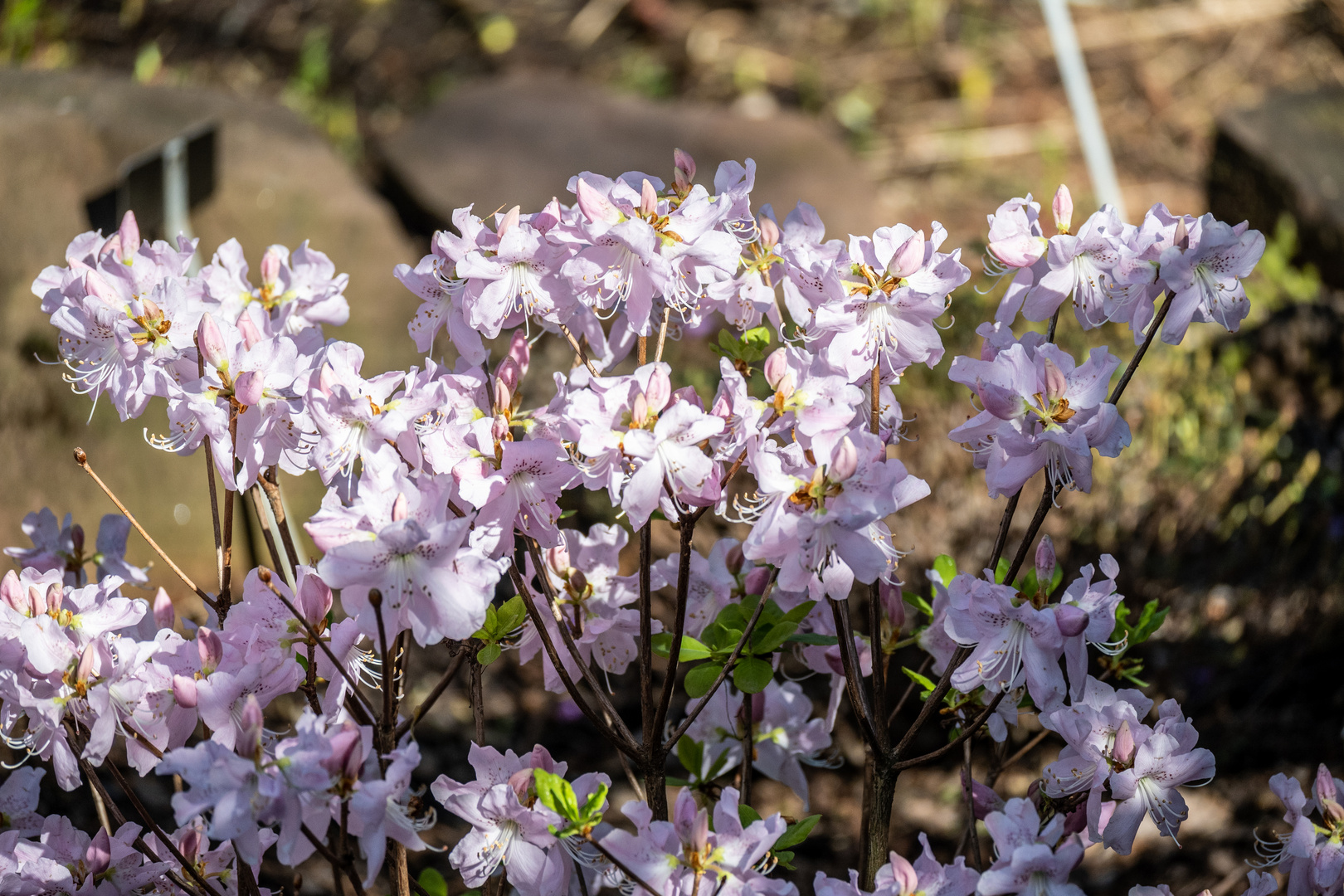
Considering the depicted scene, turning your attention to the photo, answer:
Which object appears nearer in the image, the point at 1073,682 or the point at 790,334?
the point at 1073,682

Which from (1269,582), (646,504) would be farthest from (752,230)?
(1269,582)

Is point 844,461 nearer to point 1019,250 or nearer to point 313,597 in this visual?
point 1019,250

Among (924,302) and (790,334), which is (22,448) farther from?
(924,302)

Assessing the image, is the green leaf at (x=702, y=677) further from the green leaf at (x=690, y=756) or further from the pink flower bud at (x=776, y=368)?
the pink flower bud at (x=776, y=368)

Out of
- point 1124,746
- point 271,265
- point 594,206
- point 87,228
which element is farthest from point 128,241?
point 87,228

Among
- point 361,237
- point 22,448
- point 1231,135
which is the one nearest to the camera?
point 22,448

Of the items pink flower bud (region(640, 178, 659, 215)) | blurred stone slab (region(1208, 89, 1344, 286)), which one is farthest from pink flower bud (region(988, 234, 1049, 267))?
blurred stone slab (region(1208, 89, 1344, 286))

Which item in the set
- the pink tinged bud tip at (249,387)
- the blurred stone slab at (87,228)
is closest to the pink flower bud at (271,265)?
the pink tinged bud tip at (249,387)
